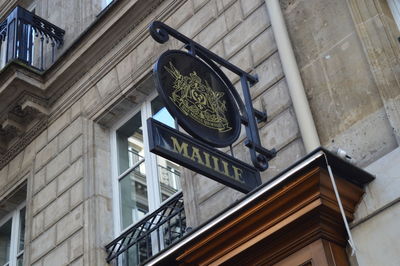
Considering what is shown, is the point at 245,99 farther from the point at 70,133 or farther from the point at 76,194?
the point at 70,133

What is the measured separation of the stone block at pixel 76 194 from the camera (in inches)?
344

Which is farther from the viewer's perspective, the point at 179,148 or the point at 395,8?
the point at 395,8

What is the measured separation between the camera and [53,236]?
8.83 m

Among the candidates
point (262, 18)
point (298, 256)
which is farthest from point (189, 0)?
point (298, 256)

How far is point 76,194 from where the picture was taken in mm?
8844

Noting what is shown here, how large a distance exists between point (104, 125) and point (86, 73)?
0.89 metres

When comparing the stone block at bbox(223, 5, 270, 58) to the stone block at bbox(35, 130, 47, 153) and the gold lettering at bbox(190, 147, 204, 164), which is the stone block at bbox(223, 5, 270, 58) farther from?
the stone block at bbox(35, 130, 47, 153)

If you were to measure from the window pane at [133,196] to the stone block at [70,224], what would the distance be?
0.48 metres

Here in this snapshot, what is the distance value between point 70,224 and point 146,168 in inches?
44.0

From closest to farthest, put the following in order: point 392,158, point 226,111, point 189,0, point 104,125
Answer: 1. point 392,158
2. point 226,111
3. point 189,0
4. point 104,125

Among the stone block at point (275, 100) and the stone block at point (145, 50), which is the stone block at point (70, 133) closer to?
the stone block at point (145, 50)

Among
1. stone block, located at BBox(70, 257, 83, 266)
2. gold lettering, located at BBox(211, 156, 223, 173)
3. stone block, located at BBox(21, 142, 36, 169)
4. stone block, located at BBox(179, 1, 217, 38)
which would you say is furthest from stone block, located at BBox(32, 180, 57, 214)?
gold lettering, located at BBox(211, 156, 223, 173)


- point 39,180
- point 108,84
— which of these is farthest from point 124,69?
point 39,180

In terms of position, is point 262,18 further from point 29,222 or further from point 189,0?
point 29,222
